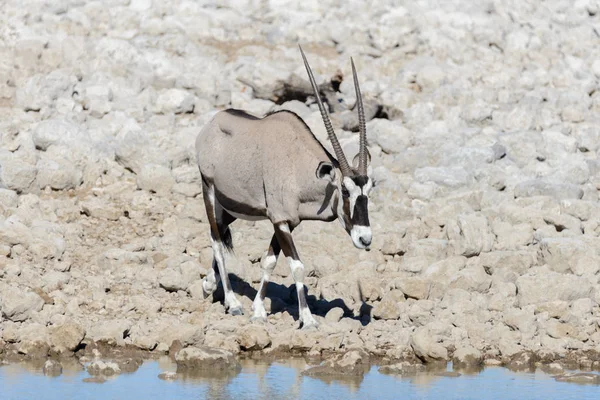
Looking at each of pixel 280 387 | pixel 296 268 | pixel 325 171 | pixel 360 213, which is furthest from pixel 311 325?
pixel 280 387

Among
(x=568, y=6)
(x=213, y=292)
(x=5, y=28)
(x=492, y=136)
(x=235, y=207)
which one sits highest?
(x=568, y=6)

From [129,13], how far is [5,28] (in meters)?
2.77

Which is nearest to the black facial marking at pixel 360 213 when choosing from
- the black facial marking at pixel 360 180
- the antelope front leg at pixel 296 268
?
the black facial marking at pixel 360 180

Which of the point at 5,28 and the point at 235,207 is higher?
the point at 5,28

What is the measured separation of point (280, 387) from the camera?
34.3 ft

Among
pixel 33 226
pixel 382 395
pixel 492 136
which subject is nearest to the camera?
pixel 382 395

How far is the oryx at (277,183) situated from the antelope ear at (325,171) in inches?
0.4

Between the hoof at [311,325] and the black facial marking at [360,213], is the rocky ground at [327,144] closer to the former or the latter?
the hoof at [311,325]

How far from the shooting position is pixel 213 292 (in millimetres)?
13805

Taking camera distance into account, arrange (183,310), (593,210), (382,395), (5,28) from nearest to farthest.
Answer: (382,395) → (183,310) → (593,210) → (5,28)

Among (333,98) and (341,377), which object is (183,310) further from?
(333,98)

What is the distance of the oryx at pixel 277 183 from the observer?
1221cm

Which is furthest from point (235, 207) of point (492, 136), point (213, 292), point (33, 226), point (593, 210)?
point (492, 136)

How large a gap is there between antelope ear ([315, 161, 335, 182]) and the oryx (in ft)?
0.03
